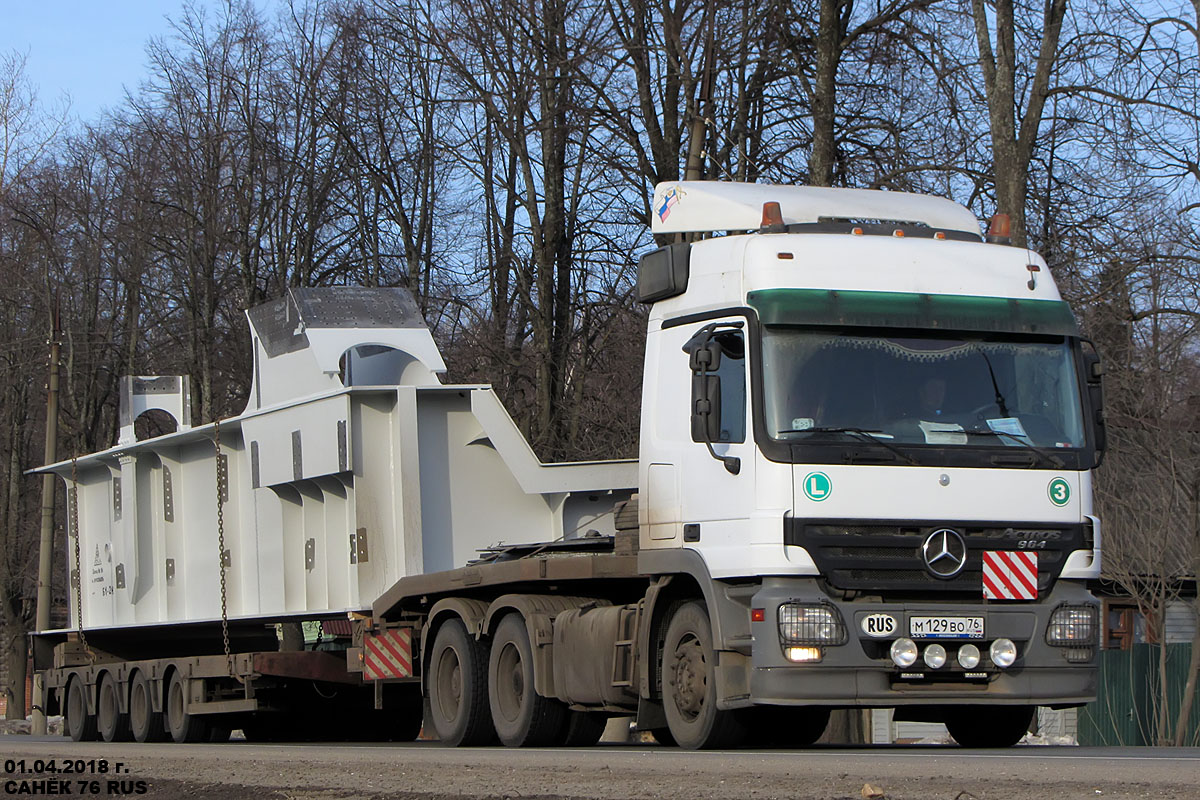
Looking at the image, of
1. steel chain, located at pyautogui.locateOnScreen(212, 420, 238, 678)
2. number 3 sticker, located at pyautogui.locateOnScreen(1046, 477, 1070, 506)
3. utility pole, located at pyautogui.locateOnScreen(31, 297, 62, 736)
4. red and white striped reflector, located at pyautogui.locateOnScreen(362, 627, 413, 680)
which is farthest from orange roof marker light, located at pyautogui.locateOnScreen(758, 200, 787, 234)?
utility pole, located at pyautogui.locateOnScreen(31, 297, 62, 736)

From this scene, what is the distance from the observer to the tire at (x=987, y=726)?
11742 mm

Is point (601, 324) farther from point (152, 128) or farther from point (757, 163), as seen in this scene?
point (152, 128)

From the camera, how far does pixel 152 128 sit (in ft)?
122

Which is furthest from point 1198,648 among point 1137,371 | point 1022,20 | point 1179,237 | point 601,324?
point 601,324

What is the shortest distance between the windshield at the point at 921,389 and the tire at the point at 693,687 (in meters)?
1.42

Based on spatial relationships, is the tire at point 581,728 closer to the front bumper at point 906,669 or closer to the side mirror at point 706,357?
the front bumper at point 906,669

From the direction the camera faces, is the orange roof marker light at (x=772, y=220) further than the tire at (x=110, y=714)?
No

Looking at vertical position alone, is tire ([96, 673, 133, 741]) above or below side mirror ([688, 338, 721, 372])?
below

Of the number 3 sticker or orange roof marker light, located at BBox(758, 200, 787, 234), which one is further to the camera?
orange roof marker light, located at BBox(758, 200, 787, 234)

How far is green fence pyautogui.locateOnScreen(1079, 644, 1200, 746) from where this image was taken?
81.6 feet

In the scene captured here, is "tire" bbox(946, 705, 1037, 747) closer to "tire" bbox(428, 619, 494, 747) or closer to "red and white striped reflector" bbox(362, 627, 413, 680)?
"tire" bbox(428, 619, 494, 747)

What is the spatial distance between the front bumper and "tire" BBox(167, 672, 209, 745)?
27.8 ft

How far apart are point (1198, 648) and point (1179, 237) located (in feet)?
16.7

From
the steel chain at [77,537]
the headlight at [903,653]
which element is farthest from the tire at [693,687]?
the steel chain at [77,537]
